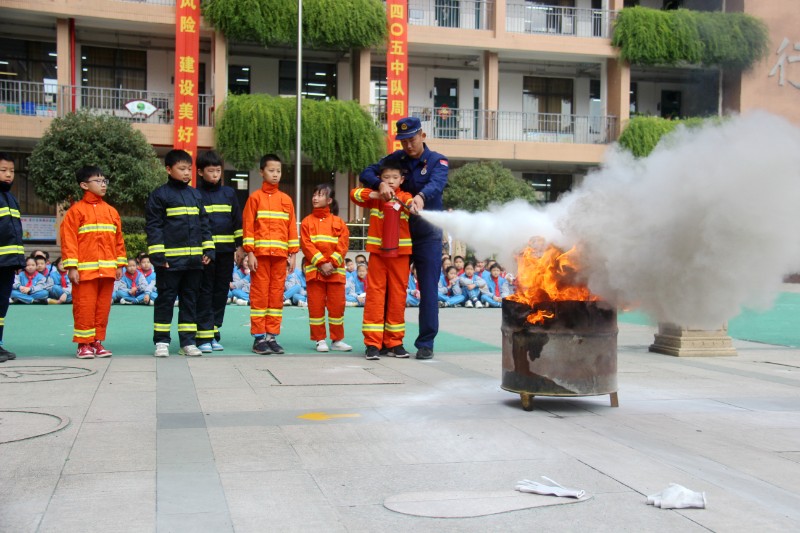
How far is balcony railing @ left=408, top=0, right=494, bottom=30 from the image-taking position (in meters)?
28.6

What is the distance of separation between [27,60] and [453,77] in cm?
1479

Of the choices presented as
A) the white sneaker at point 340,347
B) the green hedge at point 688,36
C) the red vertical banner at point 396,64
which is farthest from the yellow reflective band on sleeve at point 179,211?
the green hedge at point 688,36

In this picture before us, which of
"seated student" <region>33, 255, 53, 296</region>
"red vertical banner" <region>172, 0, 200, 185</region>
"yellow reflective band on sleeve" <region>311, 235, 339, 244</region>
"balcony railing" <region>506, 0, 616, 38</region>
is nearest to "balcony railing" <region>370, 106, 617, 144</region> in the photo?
"balcony railing" <region>506, 0, 616, 38</region>

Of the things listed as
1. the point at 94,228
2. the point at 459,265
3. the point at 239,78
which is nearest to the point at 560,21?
the point at 239,78

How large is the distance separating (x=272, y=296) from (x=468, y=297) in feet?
30.6

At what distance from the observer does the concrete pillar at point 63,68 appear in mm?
24828

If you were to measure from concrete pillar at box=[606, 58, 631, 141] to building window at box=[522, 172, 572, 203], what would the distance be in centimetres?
278

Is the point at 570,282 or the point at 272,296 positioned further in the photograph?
the point at 272,296

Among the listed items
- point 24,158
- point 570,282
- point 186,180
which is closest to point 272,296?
point 186,180

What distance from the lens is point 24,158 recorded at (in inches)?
1056

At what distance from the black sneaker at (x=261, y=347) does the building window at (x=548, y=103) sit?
76.6 ft

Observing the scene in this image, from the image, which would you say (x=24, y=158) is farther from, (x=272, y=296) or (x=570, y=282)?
(x=570, y=282)

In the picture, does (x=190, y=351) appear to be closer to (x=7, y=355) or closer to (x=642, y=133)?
(x=7, y=355)

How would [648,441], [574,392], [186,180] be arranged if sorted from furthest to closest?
[186,180] < [574,392] < [648,441]
